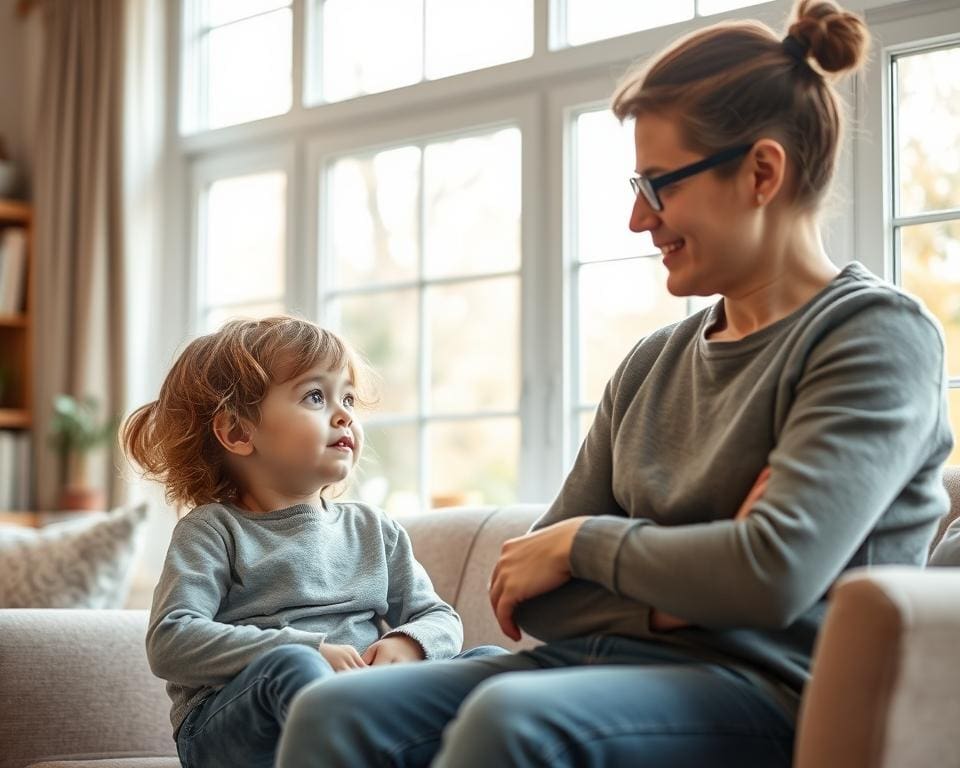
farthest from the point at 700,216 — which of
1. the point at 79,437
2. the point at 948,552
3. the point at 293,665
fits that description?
Answer: the point at 79,437

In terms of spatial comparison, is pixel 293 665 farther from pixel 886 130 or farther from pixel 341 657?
pixel 886 130

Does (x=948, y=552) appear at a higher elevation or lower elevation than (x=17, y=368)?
lower

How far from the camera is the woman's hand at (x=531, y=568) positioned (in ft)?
4.98

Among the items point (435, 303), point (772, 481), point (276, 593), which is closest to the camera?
Answer: point (772, 481)

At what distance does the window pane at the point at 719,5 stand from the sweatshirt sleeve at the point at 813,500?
1696mm

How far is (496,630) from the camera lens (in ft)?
7.98

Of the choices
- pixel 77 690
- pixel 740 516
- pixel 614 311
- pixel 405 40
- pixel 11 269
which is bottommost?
pixel 77 690

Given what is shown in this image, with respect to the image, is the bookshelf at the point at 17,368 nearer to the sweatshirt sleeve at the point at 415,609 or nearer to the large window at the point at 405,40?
the large window at the point at 405,40

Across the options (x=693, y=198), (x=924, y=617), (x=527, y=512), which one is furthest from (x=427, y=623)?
(x=924, y=617)

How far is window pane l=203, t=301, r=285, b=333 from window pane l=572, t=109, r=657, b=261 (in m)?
1.09

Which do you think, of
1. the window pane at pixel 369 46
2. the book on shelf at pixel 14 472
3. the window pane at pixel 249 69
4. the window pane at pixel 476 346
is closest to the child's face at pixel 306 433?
the window pane at pixel 476 346

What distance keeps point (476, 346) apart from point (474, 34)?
2.70 ft

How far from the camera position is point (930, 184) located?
2.71m

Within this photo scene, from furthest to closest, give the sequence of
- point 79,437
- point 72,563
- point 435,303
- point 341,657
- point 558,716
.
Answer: point 79,437 < point 435,303 < point 72,563 < point 341,657 < point 558,716
